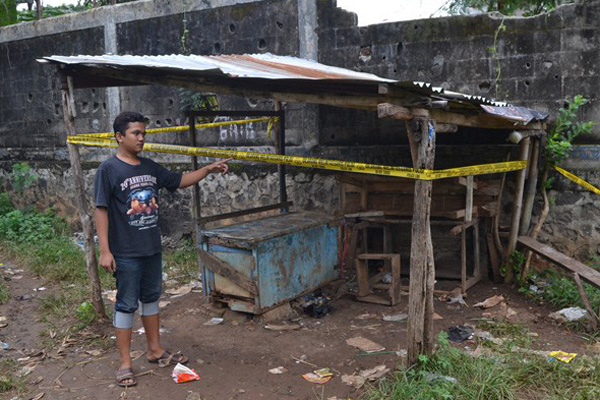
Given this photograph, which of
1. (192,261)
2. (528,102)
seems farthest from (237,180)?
(528,102)

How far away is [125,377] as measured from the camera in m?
4.01

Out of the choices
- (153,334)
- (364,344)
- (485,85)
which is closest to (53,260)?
(153,334)

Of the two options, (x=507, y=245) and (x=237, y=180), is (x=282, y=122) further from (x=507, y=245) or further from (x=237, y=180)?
(x=507, y=245)

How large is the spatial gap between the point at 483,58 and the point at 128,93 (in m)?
5.28

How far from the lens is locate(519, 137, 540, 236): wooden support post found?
227 inches

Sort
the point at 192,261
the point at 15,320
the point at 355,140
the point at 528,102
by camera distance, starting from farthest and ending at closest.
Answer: the point at 192,261, the point at 355,140, the point at 528,102, the point at 15,320

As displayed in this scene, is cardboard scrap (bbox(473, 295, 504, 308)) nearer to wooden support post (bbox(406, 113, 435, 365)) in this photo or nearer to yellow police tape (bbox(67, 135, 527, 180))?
yellow police tape (bbox(67, 135, 527, 180))

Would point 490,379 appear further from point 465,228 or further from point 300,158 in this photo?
point 465,228

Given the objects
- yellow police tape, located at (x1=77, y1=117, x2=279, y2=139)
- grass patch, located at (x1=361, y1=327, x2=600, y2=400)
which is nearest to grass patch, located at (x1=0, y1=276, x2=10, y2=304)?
yellow police tape, located at (x1=77, y1=117, x2=279, y2=139)

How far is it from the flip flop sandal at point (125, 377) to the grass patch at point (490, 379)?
1678 mm

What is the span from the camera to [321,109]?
6.97 metres

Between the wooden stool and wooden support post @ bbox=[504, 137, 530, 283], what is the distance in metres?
1.26

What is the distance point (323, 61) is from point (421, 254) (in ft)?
12.9

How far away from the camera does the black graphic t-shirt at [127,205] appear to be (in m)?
3.90
